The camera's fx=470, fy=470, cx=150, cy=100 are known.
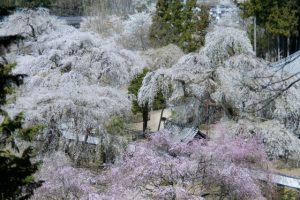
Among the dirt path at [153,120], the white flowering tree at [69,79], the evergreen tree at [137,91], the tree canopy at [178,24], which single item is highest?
the tree canopy at [178,24]

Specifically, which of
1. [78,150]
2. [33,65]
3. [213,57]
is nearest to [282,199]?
[78,150]

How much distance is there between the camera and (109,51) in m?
16.6

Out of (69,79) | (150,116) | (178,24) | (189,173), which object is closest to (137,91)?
(150,116)

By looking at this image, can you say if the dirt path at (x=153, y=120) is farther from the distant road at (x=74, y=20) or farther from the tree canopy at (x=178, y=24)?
the distant road at (x=74, y=20)

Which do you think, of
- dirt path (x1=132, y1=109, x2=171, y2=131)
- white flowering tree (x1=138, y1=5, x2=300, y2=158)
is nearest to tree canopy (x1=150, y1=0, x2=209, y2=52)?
dirt path (x1=132, y1=109, x2=171, y2=131)

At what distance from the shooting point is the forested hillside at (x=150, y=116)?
8.59 metres

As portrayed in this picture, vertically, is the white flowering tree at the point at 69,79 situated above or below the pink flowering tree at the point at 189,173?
above

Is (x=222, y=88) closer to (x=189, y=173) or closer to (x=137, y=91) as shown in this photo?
(x=137, y=91)

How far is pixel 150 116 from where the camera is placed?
1991 centimetres

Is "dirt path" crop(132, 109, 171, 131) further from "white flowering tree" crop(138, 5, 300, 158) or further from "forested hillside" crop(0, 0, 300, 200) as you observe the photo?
"white flowering tree" crop(138, 5, 300, 158)

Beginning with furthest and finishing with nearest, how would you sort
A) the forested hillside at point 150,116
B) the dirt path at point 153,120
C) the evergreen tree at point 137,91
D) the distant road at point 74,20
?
the distant road at point 74,20 < the dirt path at point 153,120 < the evergreen tree at point 137,91 < the forested hillside at point 150,116

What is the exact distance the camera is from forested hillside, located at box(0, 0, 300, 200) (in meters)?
8.59

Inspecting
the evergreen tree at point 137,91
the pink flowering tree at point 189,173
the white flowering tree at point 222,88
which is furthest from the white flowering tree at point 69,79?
the pink flowering tree at point 189,173

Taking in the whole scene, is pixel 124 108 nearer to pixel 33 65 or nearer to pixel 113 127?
pixel 113 127
